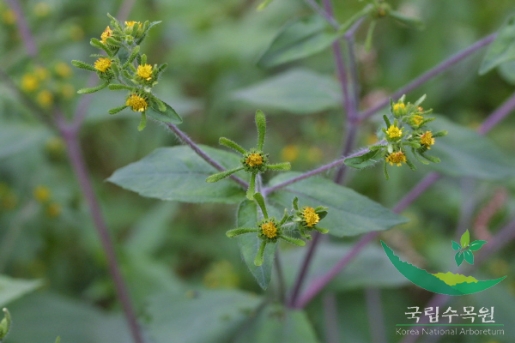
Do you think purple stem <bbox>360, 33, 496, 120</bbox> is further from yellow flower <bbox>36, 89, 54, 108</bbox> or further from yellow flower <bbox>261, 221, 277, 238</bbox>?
yellow flower <bbox>36, 89, 54, 108</bbox>

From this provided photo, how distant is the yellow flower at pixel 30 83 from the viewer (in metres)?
2.99

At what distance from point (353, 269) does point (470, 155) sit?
101 centimetres

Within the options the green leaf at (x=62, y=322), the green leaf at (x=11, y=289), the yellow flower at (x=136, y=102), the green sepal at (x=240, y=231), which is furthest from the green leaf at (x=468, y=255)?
the green leaf at (x=62, y=322)

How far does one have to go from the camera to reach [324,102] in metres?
2.70

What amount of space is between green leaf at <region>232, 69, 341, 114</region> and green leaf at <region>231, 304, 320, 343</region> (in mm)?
1031

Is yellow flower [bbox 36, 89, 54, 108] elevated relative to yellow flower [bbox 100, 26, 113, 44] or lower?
elevated

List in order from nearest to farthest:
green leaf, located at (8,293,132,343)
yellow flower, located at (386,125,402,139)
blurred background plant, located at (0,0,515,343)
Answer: yellow flower, located at (386,125,402,139) → blurred background plant, located at (0,0,515,343) → green leaf, located at (8,293,132,343)

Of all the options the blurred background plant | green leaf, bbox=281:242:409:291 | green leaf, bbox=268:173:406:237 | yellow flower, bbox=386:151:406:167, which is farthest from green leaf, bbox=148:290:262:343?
yellow flower, bbox=386:151:406:167

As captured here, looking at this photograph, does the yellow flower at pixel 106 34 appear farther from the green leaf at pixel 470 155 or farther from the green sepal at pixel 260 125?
the green leaf at pixel 470 155

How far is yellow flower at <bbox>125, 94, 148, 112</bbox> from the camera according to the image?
1.54 m

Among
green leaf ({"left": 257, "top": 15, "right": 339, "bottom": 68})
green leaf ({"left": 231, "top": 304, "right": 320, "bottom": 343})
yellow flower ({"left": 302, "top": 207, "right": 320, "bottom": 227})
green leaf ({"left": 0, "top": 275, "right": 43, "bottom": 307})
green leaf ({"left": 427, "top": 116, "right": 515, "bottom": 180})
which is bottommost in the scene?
green leaf ({"left": 231, "top": 304, "right": 320, "bottom": 343})

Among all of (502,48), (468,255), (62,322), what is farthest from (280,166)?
(62,322)

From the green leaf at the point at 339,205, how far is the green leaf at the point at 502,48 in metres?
0.68

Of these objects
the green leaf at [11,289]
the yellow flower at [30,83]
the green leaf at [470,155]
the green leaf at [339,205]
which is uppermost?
the yellow flower at [30,83]
